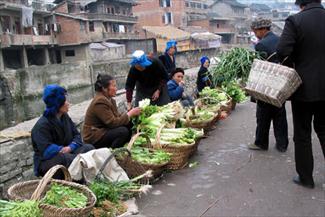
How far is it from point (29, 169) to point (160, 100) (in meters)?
2.54

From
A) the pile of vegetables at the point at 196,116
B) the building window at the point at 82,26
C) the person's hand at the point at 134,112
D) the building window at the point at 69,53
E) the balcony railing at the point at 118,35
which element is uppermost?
the building window at the point at 82,26

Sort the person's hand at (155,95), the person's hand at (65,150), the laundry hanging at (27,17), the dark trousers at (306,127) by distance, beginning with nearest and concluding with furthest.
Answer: the dark trousers at (306,127) < the person's hand at (65,150) < the person's hand at (155,95) < the laundry hanging at (27,17)

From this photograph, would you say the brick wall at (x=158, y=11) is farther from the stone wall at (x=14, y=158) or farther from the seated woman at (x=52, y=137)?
the seated woman at (x=52, y=137)

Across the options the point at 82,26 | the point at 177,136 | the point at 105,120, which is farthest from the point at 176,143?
the point at 82,26

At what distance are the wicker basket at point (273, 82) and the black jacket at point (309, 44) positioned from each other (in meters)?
0.13

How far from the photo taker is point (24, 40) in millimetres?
31422

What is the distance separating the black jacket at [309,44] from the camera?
3824mm

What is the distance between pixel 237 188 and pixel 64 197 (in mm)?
1959

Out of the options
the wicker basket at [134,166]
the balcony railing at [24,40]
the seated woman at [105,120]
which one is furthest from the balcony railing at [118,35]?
the wicker basket at [134,166]

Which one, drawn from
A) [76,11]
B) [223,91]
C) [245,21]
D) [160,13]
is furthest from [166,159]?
[245,21]

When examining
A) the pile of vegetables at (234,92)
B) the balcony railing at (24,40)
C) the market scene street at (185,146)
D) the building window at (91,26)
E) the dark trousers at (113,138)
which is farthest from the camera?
the building window at (91,26)

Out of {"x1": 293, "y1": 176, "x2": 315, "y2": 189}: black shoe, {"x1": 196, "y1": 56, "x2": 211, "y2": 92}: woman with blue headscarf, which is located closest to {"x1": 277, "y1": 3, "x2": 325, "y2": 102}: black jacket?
{"x1": 293, "y1": 176, "x2": 315, "y2": 189}: black shoe

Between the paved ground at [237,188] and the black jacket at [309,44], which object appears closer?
the paved ground at [237,188]

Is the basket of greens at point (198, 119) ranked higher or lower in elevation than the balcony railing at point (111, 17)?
lower
